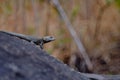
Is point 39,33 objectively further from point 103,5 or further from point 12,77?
point 12,77

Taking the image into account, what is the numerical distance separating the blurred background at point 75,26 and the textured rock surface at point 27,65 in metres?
2.40

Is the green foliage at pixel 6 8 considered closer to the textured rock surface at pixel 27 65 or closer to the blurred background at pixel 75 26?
the blurred background at pixel 75 26

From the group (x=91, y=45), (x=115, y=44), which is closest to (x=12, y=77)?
(x=91, y=45)

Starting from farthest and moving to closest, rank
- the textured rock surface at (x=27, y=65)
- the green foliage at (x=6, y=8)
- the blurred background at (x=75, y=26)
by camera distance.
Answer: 1. the blurred background at (x=75, y=26)
2. the green foliage at (x=6, y=8)
3. the textured rock surface at (x=27, y=65)

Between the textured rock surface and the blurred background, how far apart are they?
7.88 feet

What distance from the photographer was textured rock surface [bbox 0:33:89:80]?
3.76 feet

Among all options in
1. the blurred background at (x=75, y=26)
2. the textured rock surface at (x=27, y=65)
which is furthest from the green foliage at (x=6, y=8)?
the textured rock surface at (x=27, y=65)

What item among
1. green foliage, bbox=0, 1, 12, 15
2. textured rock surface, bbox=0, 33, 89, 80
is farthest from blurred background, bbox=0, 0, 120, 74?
textured rock surface, bbox=0, 33, 89, 80

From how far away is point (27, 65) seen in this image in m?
1.17

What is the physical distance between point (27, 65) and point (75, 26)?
298 centimetres

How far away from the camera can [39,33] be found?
12.9ft

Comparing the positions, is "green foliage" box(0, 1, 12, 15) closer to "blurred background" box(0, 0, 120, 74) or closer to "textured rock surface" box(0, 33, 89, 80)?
"blurred background" box(0, 0, 120, 74)

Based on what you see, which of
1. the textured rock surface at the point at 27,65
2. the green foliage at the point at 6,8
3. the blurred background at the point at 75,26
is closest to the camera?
the textured rock surface at the point at 27,65

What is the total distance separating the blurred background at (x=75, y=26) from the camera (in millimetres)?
3859
